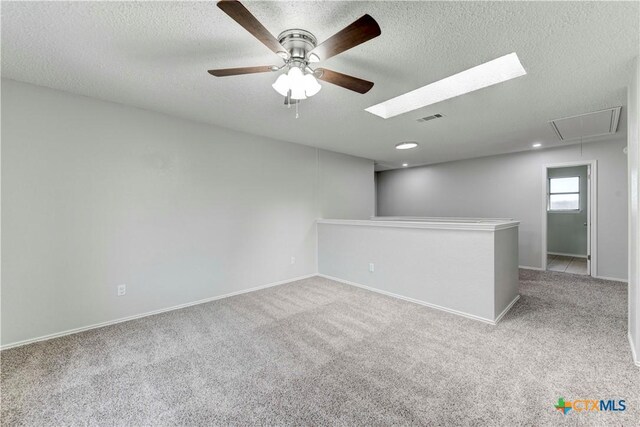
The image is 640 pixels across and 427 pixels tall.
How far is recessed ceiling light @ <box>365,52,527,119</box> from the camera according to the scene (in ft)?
7.42

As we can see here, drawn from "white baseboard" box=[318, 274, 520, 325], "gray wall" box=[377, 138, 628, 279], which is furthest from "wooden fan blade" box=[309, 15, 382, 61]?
"gray wall" box=[377, 138, 628, 279]

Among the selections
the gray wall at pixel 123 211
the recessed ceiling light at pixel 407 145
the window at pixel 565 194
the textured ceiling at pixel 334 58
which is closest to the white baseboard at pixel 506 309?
the textured ceiling at pixel 334 58

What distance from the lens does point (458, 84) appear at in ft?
8.54

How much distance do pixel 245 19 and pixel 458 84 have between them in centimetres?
221

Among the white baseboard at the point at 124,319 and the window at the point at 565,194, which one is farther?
the window at the point at 565,194

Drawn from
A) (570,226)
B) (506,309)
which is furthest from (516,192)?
(506,309)

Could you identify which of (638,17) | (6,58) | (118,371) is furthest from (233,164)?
(638,17)

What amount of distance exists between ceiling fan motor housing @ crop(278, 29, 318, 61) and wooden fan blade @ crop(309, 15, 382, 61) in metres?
0.20

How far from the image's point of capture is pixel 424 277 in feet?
11.0

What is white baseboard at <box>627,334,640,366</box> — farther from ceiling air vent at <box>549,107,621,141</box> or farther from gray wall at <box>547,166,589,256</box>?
gray wall at <box>547,166,589,256</box>

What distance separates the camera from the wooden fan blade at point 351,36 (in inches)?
49.5

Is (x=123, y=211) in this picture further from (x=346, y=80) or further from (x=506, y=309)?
(x=506, y=309)

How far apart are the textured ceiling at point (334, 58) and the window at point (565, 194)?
4.38 m

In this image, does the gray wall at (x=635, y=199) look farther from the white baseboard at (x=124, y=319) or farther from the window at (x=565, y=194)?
the window at (x=565, y=194)
